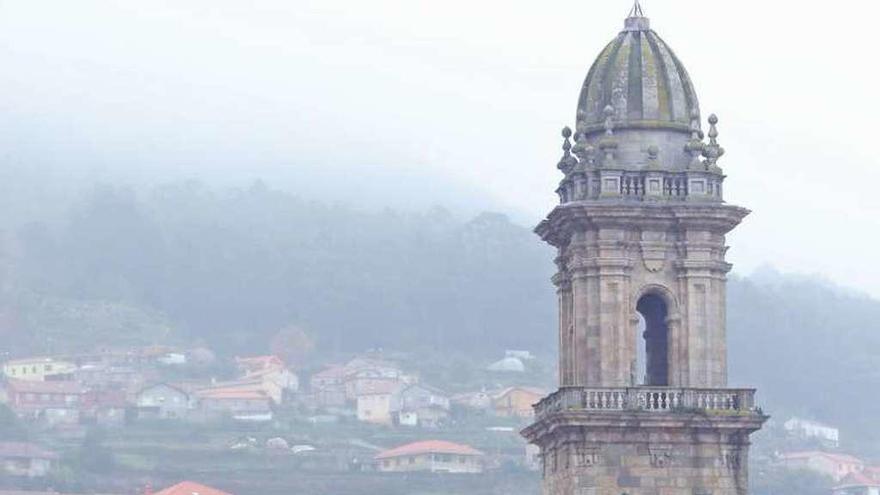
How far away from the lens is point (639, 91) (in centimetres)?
5978

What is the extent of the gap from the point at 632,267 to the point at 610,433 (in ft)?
11.7

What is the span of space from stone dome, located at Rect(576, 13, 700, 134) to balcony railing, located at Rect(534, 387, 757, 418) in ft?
18.6

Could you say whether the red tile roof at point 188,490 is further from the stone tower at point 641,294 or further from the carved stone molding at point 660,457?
the carved stone molding at point 660,457

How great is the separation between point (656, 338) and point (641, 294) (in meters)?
2.01

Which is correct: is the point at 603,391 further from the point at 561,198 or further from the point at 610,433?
the point at 561,198

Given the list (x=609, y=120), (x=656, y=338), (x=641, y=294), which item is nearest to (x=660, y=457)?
(x=641, y=294)

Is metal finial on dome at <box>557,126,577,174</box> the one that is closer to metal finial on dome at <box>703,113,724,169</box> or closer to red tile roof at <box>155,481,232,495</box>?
metal finial on dome at <box>703,113,724,169</box>

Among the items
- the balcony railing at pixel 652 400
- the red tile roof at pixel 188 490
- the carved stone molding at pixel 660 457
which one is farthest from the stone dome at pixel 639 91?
the red tile roof at pixel 188 490

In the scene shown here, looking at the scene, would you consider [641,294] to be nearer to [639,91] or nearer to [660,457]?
[660,457]

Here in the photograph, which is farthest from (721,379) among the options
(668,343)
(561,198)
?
(561,198)

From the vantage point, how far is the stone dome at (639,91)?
59.6m

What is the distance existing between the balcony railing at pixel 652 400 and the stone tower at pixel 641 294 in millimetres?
28

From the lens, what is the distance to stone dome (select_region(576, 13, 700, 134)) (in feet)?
196

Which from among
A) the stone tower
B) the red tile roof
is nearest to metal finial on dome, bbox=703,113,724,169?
the stone tower
